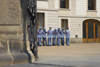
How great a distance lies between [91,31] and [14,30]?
20.8 metres

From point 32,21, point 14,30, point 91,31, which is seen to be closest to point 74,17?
point 91,31

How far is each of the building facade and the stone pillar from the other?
54.4ft

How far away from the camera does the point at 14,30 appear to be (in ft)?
25.4

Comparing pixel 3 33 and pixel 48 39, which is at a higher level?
pixel 3 33

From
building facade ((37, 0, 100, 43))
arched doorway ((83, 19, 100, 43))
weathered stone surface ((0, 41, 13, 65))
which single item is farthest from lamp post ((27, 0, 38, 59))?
arched doorway ((83, 19, 100, 43))

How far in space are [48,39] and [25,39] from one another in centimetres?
1438

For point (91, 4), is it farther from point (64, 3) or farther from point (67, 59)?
point (67, 59)

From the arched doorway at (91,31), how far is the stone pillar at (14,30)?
19858 mm

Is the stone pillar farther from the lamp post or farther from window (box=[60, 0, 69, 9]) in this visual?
window (box=[60, 0, 69, 9])

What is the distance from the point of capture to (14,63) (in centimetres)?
750

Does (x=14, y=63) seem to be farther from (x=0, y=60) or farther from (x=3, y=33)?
(x=3, y=33)

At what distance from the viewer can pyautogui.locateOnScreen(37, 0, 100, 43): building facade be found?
24812 millimetres

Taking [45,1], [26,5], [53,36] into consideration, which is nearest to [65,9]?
[45,1]

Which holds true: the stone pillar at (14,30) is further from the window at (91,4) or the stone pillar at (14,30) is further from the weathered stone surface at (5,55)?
the window at (91,4)
